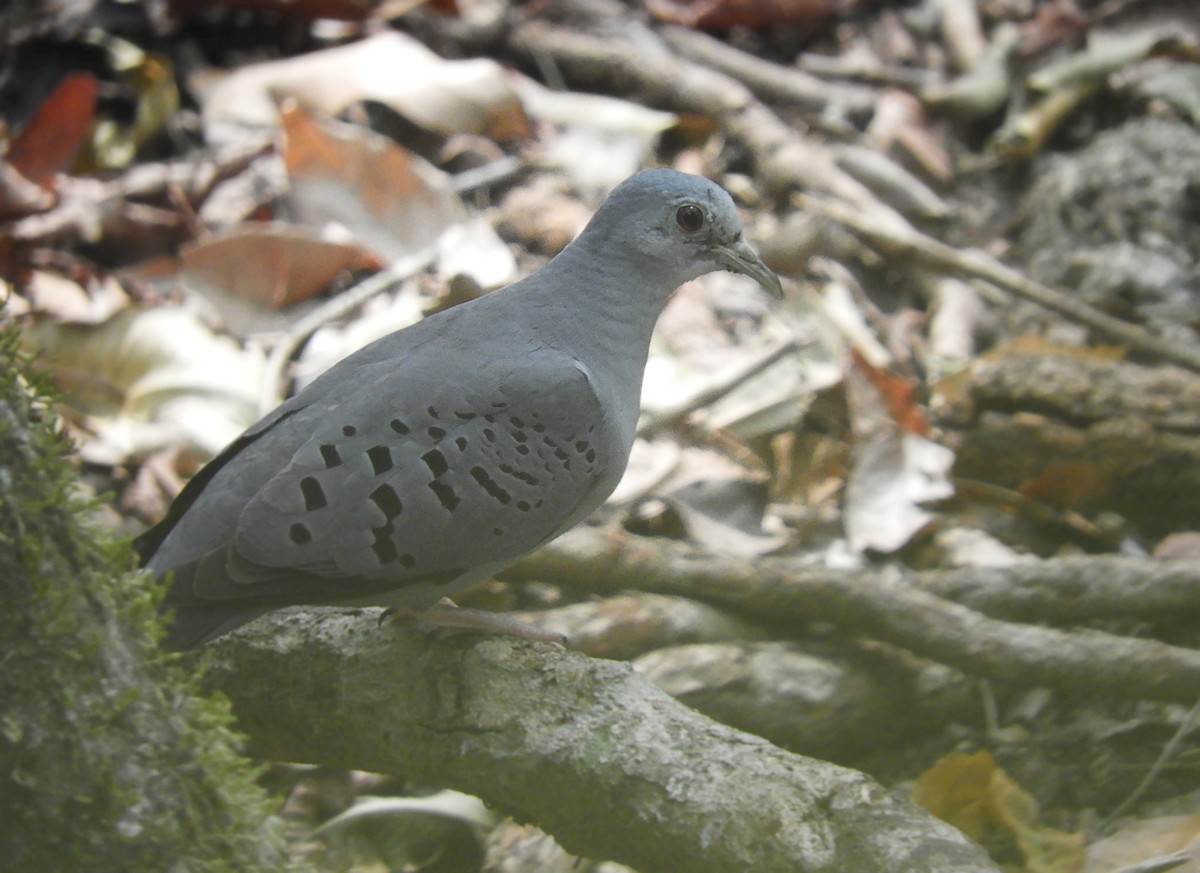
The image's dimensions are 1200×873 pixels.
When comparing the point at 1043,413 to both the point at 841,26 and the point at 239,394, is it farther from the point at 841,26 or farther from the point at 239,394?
the point at 841,26

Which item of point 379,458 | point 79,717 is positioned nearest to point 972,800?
point 379,458

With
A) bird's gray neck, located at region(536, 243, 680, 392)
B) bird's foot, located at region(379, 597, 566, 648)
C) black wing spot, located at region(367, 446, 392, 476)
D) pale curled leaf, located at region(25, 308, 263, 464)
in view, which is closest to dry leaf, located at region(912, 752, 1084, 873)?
bird's foot, located at region(379, 597, 566, 648)

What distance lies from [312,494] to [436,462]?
0.89 ft

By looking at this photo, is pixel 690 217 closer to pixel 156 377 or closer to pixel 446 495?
pixel 446 495

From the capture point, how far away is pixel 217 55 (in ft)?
20.6

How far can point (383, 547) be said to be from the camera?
2.64 meters

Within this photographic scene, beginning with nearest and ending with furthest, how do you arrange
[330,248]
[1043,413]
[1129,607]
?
[1129,607] < [1043,413] < [330,248]

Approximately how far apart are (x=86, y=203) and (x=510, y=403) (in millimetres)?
3370

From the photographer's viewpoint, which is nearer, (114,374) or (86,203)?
(114,374)

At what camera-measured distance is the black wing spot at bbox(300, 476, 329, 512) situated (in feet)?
8.56

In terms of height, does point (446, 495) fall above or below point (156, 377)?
above

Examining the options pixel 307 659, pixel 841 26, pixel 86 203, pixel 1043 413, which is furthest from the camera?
pixel 841 26

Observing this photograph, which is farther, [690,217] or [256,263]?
[256,263]

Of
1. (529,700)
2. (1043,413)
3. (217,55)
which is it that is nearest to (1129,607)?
(1043,413)
